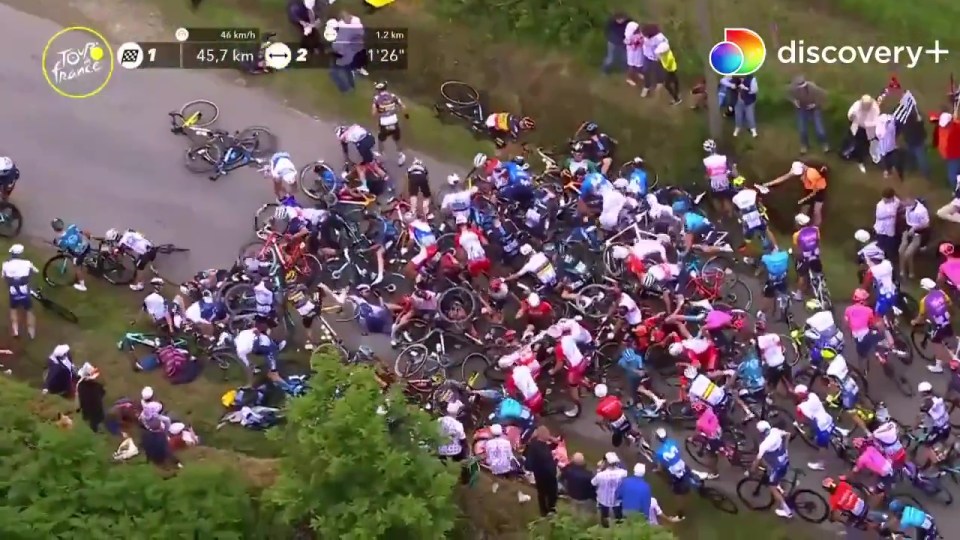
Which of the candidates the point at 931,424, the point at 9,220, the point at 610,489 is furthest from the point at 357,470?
the point at 9,220

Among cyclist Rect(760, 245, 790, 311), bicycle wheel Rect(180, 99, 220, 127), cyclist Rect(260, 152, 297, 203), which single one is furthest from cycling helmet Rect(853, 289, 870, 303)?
bicycle wheel Rect(180, 99, 220, 127)

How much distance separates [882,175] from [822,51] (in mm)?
2595

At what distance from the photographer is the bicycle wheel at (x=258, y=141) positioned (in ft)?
64.7

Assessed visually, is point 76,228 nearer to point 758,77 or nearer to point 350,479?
point 350,479

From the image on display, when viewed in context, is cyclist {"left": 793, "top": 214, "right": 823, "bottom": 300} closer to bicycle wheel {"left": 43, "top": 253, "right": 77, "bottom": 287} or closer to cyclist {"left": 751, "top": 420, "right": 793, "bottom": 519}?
cyclist {"left": 751, "top": 420, "right": 793, "bottom": 519}

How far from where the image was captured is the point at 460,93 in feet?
67.3

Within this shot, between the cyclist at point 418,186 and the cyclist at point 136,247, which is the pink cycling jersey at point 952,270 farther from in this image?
the cyclist at point 136,247

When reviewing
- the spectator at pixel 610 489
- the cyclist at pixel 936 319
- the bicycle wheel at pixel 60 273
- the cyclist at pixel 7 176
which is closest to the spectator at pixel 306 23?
the cyclist at pixel 7 176

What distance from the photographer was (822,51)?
19719mm

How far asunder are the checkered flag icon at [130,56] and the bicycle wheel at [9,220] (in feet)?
11.6

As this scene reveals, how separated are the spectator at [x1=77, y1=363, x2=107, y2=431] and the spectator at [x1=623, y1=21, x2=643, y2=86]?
10872mm

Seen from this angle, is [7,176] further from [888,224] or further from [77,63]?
[888,224]

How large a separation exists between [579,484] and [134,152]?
10.3 m
